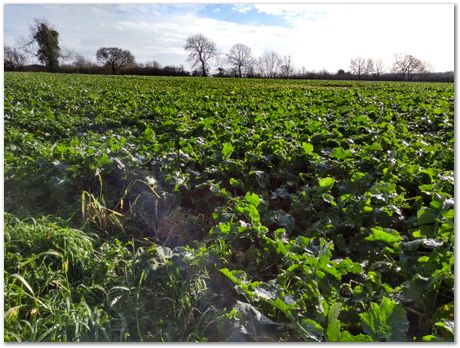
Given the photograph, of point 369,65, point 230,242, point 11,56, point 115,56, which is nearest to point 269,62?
point 369,65

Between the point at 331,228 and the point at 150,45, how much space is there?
1.60 m

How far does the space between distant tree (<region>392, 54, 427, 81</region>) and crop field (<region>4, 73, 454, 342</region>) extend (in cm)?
69

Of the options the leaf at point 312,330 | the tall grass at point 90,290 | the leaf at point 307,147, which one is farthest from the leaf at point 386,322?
the leaf at point 307,147

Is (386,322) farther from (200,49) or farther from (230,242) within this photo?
(200,49)

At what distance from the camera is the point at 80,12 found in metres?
2.32

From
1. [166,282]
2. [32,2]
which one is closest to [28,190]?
[32,2]

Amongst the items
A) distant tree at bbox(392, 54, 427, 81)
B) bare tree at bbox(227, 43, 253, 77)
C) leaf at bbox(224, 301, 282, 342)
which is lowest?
leaf at bbox(224, 301, 282, 342)

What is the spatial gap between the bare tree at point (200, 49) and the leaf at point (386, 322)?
1.85m

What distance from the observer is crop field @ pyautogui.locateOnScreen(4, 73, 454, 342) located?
1.76 meters

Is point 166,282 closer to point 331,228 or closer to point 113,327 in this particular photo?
point 113,327

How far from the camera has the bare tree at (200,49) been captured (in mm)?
2566

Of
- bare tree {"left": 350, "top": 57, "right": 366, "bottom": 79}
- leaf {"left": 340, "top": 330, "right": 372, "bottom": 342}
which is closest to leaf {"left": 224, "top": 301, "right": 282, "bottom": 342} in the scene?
leaf {"left": 340, "top": 330, "right": 372, "bottom": 342}

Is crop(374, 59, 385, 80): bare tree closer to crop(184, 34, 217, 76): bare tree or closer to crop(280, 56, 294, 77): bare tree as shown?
crop(280, 56, 294, 77): bare tree

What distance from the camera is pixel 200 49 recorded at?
8.86ft
